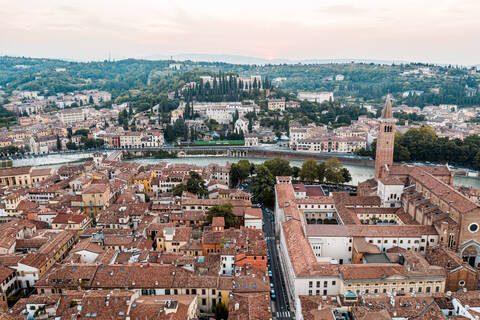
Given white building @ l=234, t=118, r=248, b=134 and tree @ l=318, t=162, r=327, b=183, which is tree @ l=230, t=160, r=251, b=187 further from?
white building @ l=234, t=118, r=248, b=134

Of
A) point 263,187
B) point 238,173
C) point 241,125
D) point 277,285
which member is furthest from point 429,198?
point 241,125

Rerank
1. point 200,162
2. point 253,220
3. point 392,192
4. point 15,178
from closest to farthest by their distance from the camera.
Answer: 1. point 253,220
2. point 392,192
3. point 15,178
4. point 200,162

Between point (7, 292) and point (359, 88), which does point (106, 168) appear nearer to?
point (7, 292)

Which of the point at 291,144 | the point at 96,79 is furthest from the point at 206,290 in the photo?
the point at 96,79

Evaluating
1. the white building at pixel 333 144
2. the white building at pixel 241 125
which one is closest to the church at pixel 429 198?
the white building at pixel 333 144

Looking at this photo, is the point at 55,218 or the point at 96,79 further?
the point at 96,79

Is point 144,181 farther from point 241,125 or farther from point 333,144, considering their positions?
point 241,125
